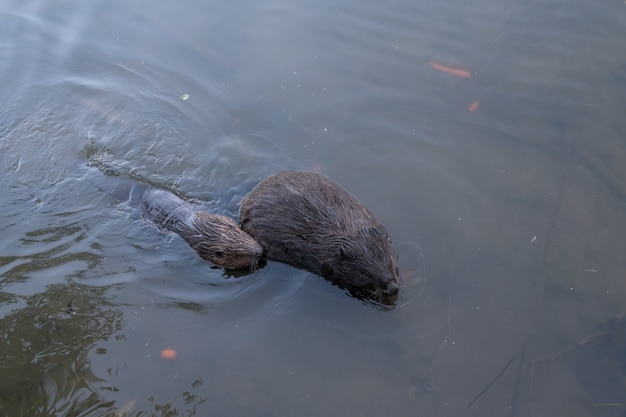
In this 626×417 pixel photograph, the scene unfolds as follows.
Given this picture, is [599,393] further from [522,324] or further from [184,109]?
[184,109]

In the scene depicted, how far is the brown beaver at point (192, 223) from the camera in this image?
687 cm

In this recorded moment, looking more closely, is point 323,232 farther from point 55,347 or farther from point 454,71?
point 454,71

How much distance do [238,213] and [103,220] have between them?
1.68m

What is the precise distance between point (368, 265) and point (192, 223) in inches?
89.7

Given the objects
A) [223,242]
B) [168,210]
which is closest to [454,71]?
[223,242]

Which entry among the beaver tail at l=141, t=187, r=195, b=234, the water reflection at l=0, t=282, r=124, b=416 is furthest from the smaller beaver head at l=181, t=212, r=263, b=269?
the water reflection at l=0, t=282, r=124, b=416

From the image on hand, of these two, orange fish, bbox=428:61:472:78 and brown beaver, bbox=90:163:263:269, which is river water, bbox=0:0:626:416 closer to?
orange fish, bbox=428:61:472:78

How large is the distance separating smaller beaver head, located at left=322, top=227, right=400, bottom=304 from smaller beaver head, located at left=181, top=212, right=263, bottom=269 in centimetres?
90

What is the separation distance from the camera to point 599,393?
5.52 metres

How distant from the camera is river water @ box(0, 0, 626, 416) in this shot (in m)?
5.79

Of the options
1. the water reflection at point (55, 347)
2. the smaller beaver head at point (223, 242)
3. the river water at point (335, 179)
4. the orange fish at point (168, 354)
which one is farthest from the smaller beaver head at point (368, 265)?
the water reflection at point (55, 347)

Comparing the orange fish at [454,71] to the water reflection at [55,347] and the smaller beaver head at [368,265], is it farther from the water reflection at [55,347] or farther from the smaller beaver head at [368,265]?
the water reflection at [55,347]

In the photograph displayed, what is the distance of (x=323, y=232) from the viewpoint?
6.64 m

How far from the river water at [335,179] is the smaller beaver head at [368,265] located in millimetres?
193
